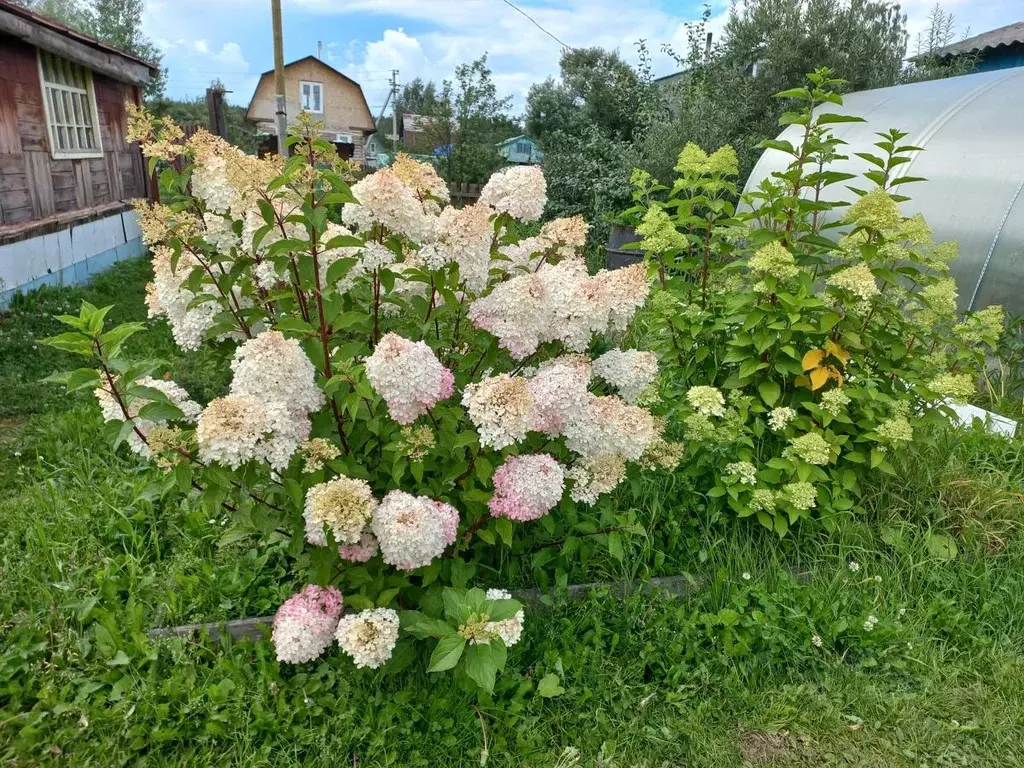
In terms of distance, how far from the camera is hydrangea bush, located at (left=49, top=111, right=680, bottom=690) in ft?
5.71

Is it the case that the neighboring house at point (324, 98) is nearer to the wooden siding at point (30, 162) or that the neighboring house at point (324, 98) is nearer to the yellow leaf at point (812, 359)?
the wooden siding at point (30, 162)

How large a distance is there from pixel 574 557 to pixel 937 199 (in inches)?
170

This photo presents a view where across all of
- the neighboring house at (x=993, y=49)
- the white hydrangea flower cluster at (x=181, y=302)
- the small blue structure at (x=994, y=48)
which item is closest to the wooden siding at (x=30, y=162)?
the white hydrangea flower cluster at (x=181, y=302)

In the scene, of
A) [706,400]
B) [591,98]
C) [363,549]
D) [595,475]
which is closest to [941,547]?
[706,400]

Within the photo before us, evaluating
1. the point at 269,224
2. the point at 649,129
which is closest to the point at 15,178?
the point at 269,224

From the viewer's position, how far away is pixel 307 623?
1971mm

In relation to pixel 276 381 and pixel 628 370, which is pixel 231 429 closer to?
pixel 276 381

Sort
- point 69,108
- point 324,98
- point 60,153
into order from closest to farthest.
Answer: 1. point 60,153
2. point 69,108
3. point 324,98

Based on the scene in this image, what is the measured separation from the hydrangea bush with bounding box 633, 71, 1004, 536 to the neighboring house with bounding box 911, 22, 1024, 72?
996 centimetres

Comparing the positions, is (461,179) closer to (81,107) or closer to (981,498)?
(81,107)

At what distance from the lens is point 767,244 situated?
273 centimetres

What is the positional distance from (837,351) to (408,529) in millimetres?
1898

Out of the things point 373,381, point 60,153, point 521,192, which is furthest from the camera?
point 60,153

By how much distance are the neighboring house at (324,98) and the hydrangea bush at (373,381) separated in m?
34.5
